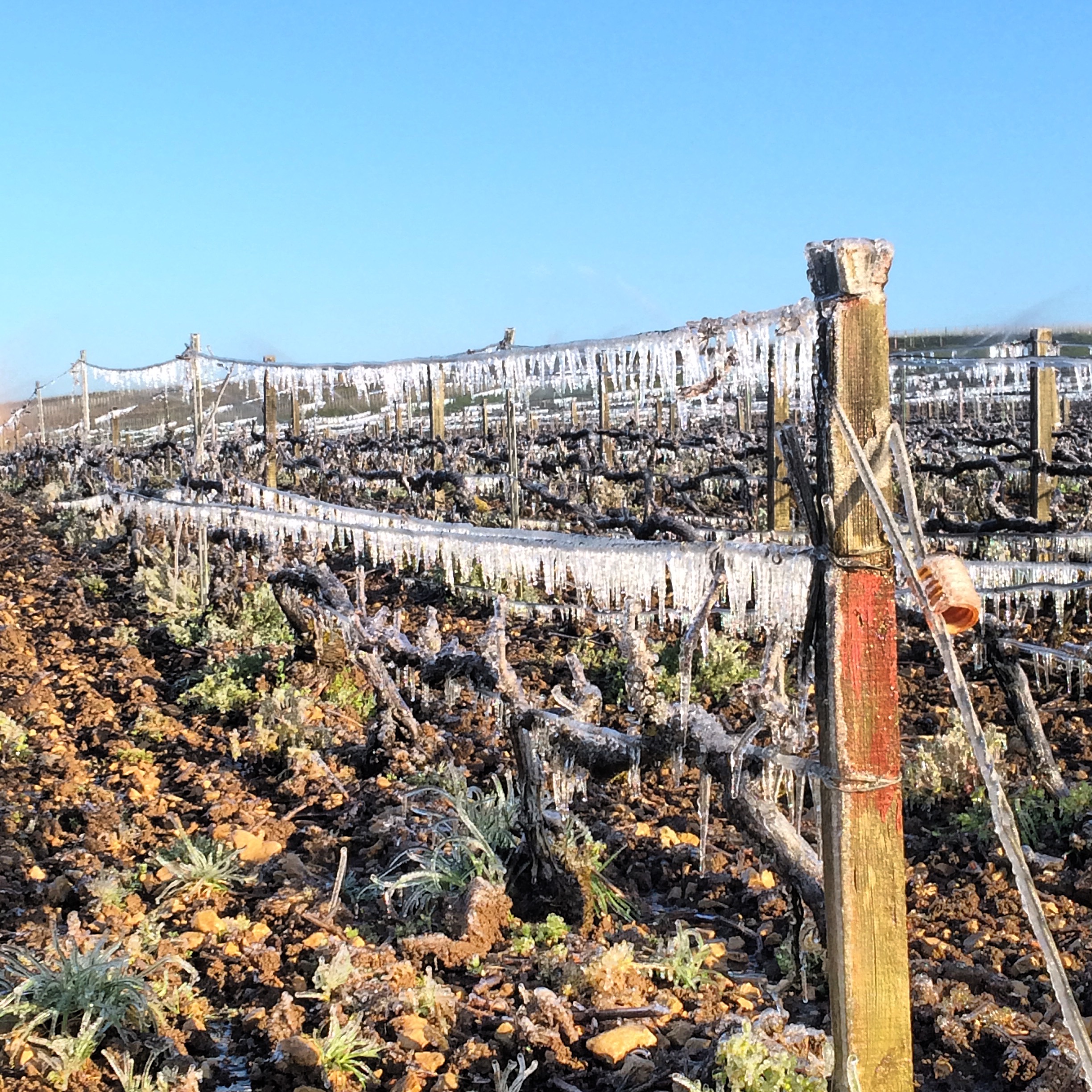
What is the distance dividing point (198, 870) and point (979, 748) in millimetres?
2949

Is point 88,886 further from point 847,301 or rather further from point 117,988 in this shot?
point 847,301

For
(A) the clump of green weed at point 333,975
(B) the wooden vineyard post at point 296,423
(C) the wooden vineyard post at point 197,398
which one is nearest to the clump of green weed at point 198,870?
(A) the clump of green weed at point 333,975

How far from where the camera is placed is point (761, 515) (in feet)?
41.7

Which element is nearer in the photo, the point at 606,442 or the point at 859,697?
the point at 859,697

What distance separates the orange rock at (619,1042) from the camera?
2771mm

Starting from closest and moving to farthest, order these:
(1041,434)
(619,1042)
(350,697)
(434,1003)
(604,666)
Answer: (619,1042)
(434,1003)
(350,697)
(604,666)
(1041,434)

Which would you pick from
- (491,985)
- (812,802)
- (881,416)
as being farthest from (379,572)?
(881,416)

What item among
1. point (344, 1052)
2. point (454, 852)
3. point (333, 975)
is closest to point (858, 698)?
point (344, 1052)

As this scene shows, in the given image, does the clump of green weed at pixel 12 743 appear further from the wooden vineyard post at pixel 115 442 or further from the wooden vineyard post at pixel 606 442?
the wooden vineyard post at pixel 115 442

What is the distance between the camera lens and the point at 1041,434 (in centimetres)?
889

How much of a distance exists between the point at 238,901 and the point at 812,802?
89.9 inches

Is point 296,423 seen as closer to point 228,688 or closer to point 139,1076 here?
point 228,688

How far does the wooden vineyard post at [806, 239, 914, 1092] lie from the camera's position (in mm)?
1869

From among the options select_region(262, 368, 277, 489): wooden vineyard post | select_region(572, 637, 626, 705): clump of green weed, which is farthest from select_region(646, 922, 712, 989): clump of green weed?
select_region(262, 368, 277, 489): wooden vineyard post
